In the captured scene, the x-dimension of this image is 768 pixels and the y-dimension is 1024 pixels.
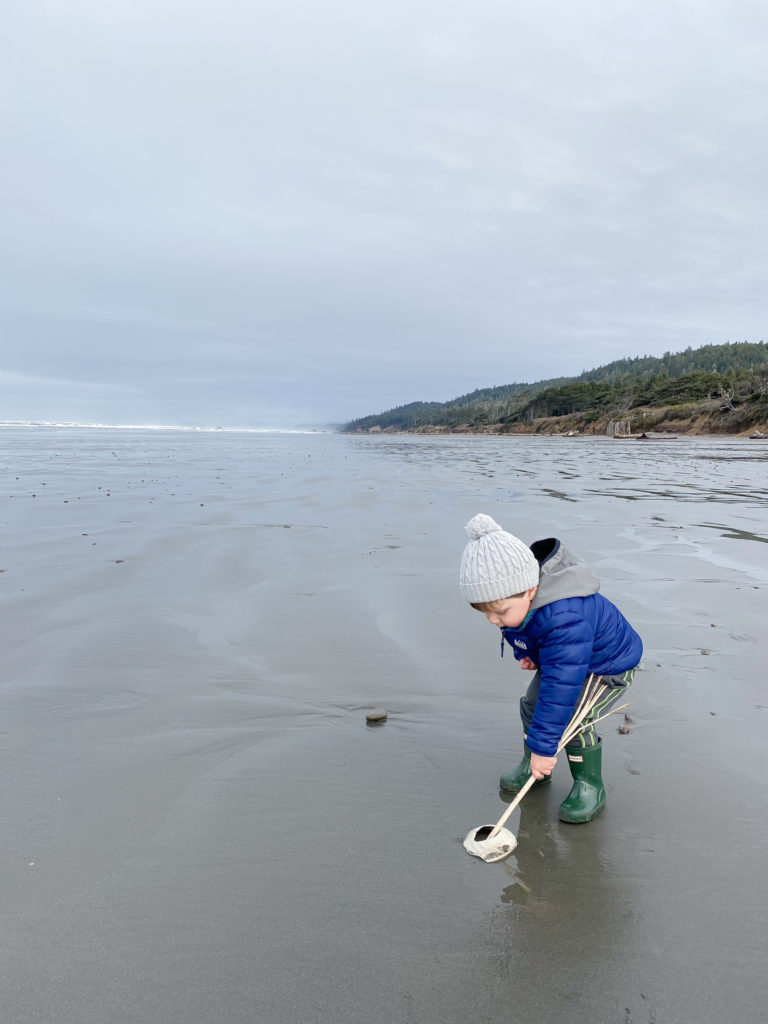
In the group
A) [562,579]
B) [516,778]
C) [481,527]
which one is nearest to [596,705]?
[516,778]

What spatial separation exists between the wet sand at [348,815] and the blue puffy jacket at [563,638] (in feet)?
1.51

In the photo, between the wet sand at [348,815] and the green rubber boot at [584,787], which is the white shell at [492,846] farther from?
the green rubber boot at [584,787]

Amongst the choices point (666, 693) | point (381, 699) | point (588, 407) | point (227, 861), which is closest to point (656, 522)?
point (666, 693)

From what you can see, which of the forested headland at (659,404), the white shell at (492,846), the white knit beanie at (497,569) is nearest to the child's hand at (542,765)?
the white shell at (492,846)

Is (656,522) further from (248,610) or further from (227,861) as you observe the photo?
(227,861)

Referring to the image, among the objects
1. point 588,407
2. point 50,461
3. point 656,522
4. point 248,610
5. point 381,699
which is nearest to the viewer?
point 381,699

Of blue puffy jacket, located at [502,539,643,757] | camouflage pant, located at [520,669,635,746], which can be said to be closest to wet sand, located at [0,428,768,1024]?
camouflage pant, located at [520,669,635,746]

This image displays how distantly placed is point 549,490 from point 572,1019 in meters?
12.2

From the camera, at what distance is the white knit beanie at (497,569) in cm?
235

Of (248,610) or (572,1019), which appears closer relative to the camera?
(572,1019)

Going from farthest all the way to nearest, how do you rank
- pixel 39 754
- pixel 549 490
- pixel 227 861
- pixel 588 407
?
pixel 588 407 → pixel 549 490 → pixel 39 754 → pixel 227 861

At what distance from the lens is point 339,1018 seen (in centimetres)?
154

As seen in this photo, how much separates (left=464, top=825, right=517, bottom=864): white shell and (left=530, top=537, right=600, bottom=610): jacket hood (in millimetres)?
826

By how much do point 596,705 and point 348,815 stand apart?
1097mm
